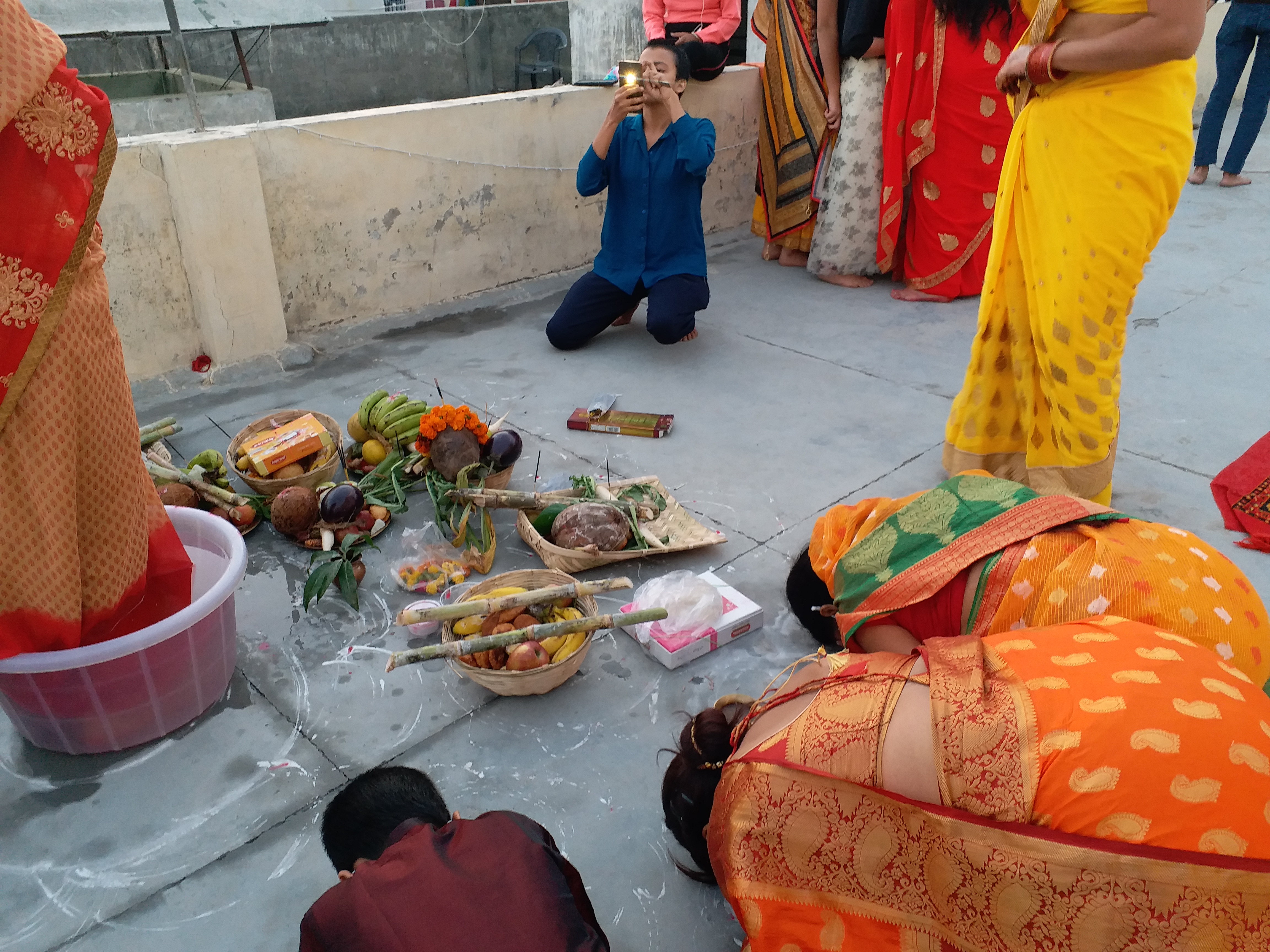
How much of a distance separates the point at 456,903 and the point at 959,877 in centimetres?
65

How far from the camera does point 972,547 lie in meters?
1.62

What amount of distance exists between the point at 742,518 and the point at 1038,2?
1.65 m

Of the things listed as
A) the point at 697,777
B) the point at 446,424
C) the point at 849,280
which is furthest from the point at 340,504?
the point at 849,280

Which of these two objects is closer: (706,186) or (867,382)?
(867,382)

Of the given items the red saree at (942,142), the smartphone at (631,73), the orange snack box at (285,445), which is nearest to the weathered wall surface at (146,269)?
the orange snack box at (285,445)

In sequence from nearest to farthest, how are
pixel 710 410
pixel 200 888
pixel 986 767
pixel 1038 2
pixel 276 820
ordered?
pixel 986 767
pixel 200 888
pixel 276 820
pixel 1038 2
pixel 710 410

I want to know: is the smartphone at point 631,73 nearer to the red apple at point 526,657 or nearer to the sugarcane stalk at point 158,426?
the sugarcane stalk at point 158,426

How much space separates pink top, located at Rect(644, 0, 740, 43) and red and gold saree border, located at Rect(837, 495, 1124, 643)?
13.3 ft

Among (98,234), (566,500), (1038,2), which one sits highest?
(1038,2)

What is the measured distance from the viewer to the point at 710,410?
347cm

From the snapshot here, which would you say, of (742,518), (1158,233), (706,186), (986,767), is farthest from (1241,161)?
(986,767)

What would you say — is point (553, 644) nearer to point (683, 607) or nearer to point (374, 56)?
point (683, 607)

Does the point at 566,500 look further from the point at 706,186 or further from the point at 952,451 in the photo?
the point at 706,186

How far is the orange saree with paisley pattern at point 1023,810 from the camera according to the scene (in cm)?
104
